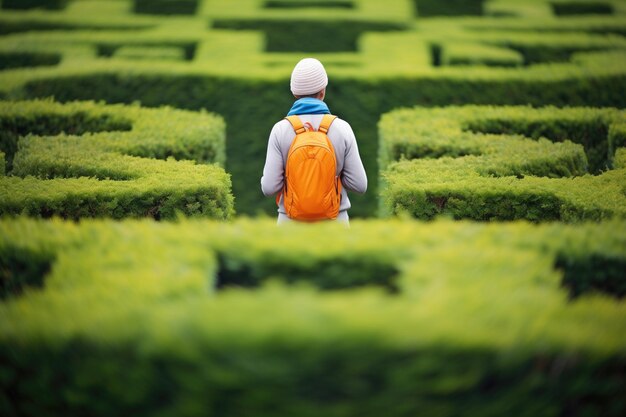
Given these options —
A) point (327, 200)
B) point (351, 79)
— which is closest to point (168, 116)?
point (351, 79)

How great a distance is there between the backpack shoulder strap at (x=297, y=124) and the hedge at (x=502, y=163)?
1.57 metres

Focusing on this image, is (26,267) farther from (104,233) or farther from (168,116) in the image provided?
(168,116)

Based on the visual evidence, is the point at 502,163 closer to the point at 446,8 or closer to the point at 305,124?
the point at 305,124

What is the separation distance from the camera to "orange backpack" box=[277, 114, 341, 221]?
266 inches

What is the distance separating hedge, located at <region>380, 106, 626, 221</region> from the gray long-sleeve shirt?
1100mm

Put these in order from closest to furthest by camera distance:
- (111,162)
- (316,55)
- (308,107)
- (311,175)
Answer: (311,175)
(308,107)
(111,162)
(316,55)

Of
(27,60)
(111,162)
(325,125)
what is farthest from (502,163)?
(27,60)

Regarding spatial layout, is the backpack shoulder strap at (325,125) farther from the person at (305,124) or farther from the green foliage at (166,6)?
the green foliage at (166,6)

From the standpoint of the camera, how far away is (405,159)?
31.7 feet

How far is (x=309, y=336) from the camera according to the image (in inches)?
153

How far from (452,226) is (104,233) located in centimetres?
217

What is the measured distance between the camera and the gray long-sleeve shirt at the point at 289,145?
698 cm

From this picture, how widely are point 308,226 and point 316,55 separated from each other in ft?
30.4

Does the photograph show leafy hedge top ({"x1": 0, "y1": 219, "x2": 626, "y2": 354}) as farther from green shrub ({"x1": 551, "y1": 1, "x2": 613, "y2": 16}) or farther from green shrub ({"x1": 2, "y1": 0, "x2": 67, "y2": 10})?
green shrub ({"x1": 551, "y1": 1, "x2": 613, "y2": 16})
